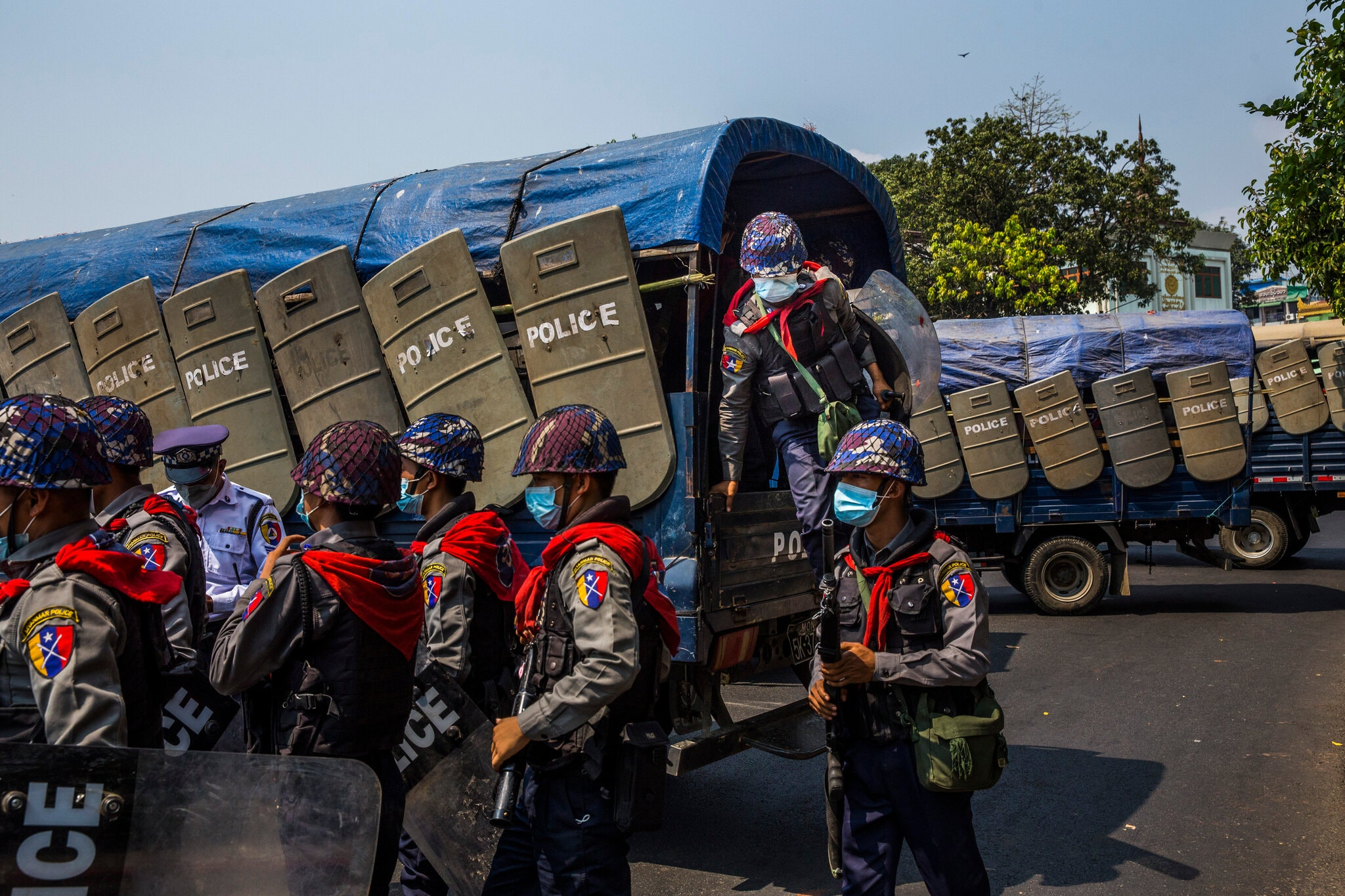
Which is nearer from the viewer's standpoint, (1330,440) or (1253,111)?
(1253,111)

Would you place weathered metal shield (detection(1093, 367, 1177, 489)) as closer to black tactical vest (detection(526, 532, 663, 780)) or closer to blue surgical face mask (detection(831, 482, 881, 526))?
blue surgical face mask (detection(831, 482, 881, 526))

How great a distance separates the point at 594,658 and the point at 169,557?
1.56 meters

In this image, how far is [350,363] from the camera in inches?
201

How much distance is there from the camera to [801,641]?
5102mm

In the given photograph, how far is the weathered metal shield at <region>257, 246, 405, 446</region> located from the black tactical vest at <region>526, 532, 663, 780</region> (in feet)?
8.57

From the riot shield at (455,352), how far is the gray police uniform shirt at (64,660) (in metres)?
2.61

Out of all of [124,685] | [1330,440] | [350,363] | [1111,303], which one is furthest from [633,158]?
[1111,303]

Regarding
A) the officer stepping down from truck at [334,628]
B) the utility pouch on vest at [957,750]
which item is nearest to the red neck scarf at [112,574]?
the officer stepping down from truck at [334,628]

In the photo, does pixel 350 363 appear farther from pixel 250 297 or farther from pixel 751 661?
pixel 751 661

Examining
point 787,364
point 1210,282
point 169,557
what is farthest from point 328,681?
point 1210,282

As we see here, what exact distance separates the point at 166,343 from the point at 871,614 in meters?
4.47

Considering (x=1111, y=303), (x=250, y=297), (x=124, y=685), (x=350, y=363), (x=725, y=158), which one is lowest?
(x=1111, y=303)

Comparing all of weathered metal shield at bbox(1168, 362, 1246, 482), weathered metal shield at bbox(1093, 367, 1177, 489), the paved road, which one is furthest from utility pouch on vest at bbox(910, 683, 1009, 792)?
weathered metal shield at bbox(1168, 362, 1246, 482)

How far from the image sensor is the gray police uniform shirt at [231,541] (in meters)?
4.04
